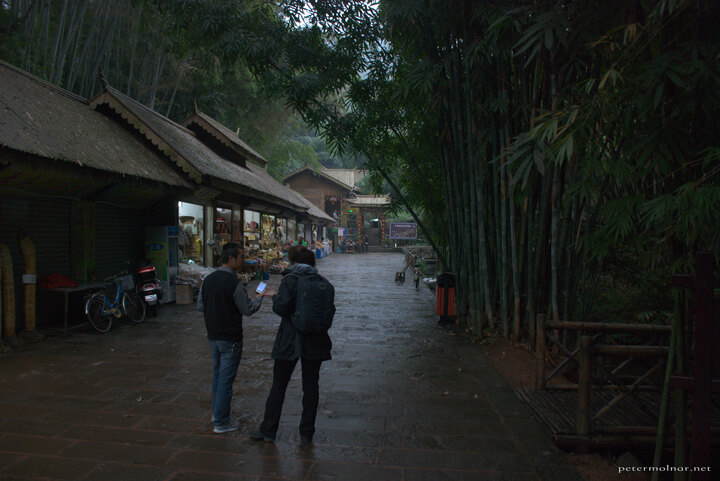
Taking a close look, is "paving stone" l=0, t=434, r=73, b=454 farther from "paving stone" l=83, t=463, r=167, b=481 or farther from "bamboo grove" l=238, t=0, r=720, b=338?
"bamboo grove" l=238, t=0, r=720, b=338

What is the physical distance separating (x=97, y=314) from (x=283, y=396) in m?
4.75

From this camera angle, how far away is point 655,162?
109 inches

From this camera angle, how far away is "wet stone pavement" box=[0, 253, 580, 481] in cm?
293

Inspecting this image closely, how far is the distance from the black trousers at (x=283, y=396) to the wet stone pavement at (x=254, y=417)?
121 millimetres

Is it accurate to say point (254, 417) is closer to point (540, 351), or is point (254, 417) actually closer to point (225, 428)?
point (225, 428)

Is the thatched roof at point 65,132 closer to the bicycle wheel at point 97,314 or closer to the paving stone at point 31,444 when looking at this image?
the bicycle wheel at point 97,314

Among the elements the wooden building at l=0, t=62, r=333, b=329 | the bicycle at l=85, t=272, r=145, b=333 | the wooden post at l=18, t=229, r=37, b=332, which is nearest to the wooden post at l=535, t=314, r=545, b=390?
the wooden building at l=0, t=62, r=333, b=329

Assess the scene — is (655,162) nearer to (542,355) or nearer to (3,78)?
(542,355)

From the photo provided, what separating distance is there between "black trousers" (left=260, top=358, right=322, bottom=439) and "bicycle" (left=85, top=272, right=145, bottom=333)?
454 centimetres

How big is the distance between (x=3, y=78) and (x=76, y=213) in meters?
2.07

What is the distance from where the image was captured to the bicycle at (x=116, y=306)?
21.9 ft

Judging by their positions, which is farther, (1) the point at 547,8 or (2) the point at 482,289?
(2) the point at 482,289

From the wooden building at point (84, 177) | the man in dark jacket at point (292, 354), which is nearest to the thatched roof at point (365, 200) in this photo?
the wooden building at point (84, 177)

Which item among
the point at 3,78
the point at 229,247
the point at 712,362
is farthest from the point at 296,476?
the point at 3,78
